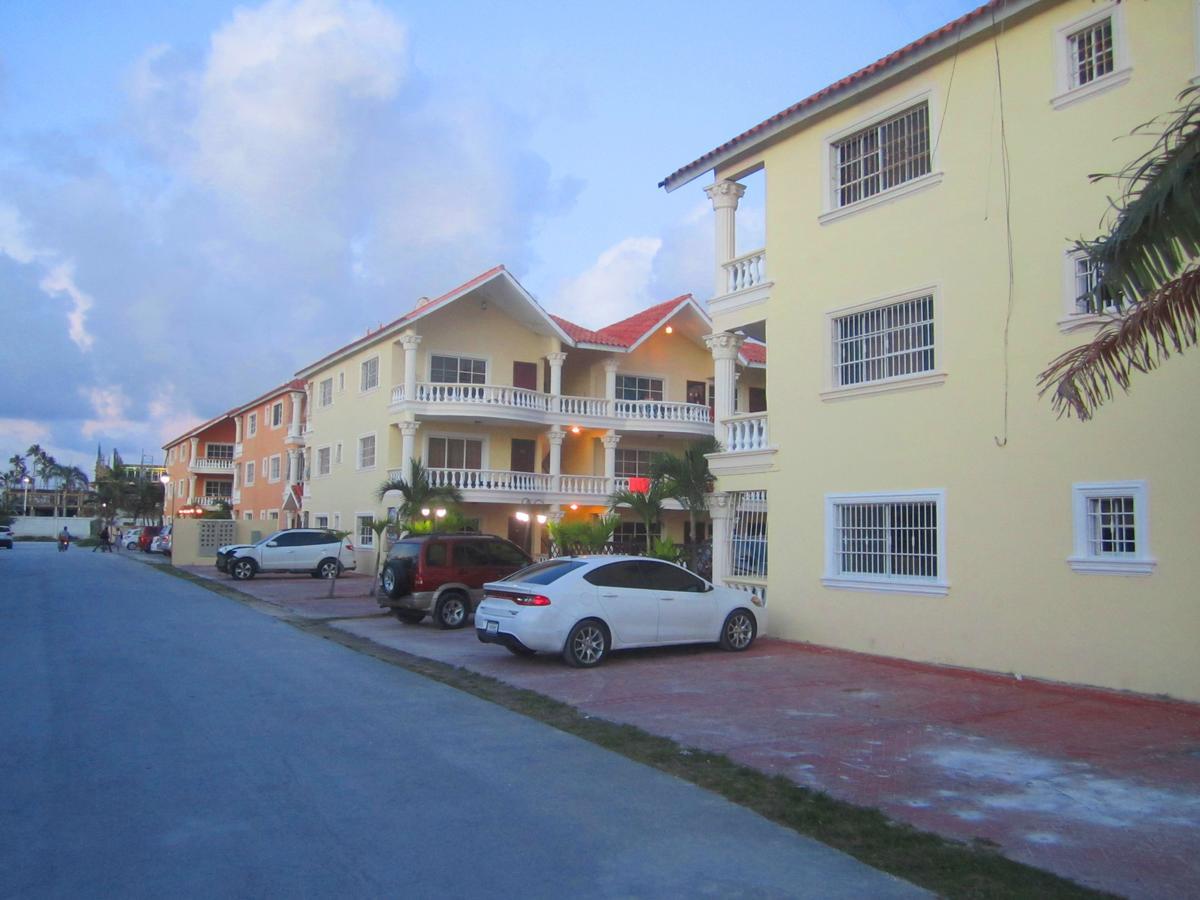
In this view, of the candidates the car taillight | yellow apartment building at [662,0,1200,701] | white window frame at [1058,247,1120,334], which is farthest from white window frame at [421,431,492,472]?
white window frame at [1058,247,1120,334]

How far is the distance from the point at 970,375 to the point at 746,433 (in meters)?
4.64

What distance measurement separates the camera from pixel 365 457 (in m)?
35.7

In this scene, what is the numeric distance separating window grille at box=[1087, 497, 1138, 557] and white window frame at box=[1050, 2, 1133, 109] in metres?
4.88

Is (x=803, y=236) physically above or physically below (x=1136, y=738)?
above

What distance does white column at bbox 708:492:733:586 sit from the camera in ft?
Answer: 57.8

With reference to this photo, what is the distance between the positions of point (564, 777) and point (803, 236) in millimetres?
10973

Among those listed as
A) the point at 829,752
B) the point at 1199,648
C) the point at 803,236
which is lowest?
the point at 829,752

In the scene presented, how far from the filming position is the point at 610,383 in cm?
3519

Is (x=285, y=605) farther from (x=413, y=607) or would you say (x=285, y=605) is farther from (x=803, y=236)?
(x=803, y=236)

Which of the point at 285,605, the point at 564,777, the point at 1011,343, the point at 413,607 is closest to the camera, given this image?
the point at 564,777

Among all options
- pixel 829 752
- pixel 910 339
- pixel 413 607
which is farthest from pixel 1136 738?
pixel 413 607

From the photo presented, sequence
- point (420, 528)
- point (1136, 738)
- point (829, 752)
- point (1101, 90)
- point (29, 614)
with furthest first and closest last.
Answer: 1. point (420, 528)
2. point (29, 614)
3. point (1101, 90)
4. point (1136, 738)
5. point (829, 752)

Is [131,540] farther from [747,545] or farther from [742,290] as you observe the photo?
[742,290]

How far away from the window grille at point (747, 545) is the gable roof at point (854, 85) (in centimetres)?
595
